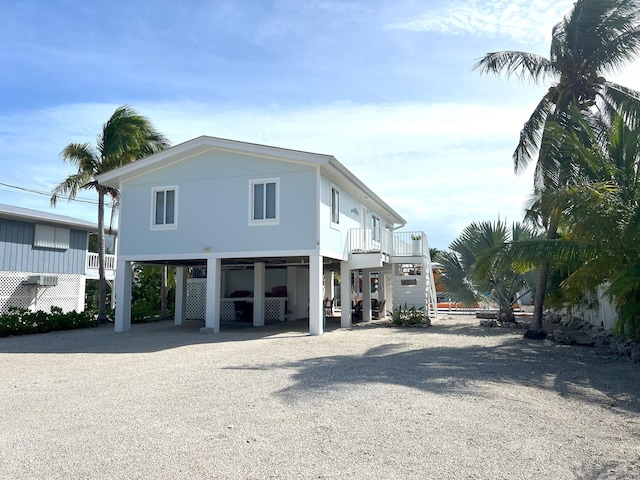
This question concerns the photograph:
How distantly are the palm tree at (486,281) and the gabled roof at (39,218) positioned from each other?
52.5 ft

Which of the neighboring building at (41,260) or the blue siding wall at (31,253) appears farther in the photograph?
the neighboring building at (41,260)

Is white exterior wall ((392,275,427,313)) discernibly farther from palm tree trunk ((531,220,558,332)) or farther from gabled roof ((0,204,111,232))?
gabled roof ((0,204,111,232))

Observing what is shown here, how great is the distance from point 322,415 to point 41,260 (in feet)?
65.5

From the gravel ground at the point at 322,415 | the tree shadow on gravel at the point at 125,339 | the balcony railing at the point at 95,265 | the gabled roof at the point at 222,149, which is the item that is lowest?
the gravel ground at the point at 322,415

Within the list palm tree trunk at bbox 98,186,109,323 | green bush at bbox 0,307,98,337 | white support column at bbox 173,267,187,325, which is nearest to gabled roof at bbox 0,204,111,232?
palm tree trunk at bbox 98,186,109,323

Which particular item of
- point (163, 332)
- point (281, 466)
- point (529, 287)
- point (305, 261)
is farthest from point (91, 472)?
point (529, 287)

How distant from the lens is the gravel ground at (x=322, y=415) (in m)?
Answer: 4.10

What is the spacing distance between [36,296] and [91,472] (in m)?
20.0

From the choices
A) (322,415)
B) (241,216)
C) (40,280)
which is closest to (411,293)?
(241,216)

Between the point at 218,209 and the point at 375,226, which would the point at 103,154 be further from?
the point at 375,226

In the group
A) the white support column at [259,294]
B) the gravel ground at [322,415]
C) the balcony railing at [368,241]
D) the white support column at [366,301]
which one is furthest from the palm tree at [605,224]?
the white support column at [366,301]

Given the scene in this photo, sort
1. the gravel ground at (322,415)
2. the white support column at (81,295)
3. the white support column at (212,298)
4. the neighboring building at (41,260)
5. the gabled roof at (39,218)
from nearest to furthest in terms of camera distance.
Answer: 1. the gravel ground at (322,415)
2. the white support column at (212,298)
3. the gabled roof at (39,218)
4. the neighboring building at (41,260)
5. the white support column at (81,295)

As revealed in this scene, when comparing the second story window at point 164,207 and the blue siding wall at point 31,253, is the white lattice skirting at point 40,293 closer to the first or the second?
the blue siding wall at point 31,253

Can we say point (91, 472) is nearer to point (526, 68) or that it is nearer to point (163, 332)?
point (163, 332)
